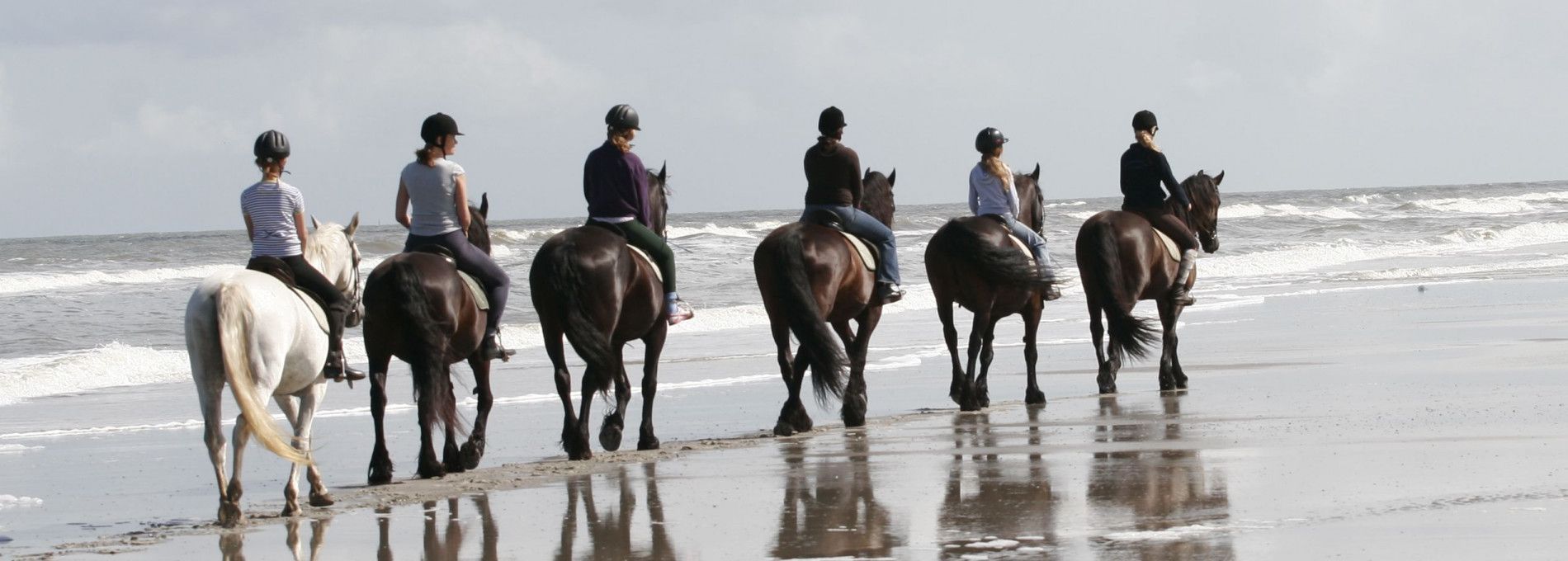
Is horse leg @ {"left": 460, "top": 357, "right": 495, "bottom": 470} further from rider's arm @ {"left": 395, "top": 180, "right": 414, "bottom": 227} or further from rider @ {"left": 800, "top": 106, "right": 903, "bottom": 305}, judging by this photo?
rider @ {"left": 800, "top": 106, "right": 903, "bottom": 305}

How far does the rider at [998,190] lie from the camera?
452 inches

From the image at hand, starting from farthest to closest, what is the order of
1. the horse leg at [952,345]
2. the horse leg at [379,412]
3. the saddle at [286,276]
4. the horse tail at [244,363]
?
the horse leg at [952,345] → the horse leg at [379,412] → the saddle at [286,276] → the horse tail at [244,363]

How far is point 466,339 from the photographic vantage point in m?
9.08

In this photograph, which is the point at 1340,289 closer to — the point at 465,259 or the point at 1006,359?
the point at 1006,359

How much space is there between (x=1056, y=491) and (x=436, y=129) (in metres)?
3.93

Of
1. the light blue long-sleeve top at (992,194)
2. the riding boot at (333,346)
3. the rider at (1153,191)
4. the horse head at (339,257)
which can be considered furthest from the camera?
the rider at (1153,191)

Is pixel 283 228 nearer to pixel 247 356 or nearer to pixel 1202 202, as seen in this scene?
pixel 247 356

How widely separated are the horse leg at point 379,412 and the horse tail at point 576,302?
0.99m

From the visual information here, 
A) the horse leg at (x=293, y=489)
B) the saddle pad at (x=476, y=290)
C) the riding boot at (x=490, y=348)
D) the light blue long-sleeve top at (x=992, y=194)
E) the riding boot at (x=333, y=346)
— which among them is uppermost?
the light blue long-sleeve top at (x=992, y=194)

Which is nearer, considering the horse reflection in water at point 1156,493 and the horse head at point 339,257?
the horse reflection in water at point 1156,493

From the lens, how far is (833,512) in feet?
22.6

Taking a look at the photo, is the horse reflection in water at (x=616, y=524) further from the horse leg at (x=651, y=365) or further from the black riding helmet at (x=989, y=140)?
the black riding helmet at (x=989, y=140)

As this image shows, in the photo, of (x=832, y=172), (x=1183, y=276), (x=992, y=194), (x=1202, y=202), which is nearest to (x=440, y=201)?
(x=832, y=172)

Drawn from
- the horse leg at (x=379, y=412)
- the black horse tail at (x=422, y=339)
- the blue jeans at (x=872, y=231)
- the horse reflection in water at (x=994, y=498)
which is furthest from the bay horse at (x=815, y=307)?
the horse leg at (x=379, y=412)
